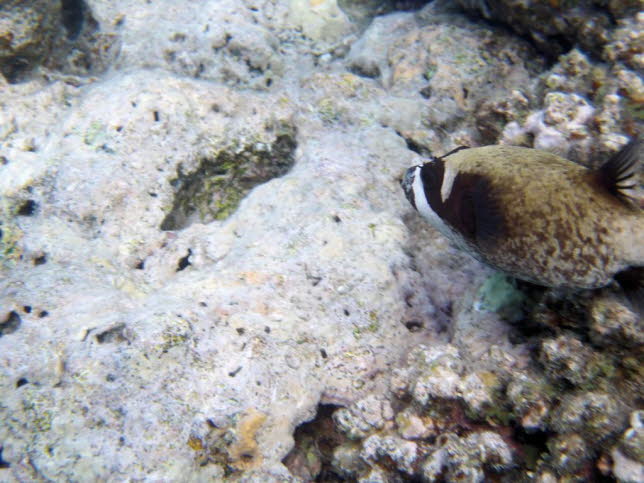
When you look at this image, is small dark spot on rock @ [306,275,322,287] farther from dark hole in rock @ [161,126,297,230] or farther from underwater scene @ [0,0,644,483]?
dark hole in rock @ [161,126,297,230]

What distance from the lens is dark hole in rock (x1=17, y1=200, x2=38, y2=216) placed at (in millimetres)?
2906

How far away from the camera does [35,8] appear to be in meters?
3.82

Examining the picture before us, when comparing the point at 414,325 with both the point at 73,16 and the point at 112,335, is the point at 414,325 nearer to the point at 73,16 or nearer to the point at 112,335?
the point at 112,335

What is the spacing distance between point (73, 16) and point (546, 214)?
4.79 meters

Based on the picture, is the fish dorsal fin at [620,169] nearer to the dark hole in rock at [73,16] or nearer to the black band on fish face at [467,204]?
the black band on fish face at [467,204]

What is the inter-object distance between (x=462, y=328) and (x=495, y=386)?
1.23 ft

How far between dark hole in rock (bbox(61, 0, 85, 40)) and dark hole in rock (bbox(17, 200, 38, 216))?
234 cm

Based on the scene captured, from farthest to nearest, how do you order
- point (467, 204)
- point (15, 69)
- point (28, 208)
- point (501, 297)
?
point (15, 69) → point (28, 208) → point (501, 297) → point (467, 204)

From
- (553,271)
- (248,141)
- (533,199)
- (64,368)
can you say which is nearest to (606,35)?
(533,199)

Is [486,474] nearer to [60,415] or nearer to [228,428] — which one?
[228,428]

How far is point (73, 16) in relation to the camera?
174 inches

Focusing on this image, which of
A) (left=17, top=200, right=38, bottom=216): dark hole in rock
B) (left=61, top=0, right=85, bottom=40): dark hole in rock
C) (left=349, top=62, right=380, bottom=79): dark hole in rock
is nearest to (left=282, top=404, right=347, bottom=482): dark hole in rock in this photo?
(left=17, top=200, right=38, bottom=216): dark hole in rock

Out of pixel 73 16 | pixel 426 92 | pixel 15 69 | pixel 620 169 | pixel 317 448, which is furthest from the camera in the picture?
pixel 73 16

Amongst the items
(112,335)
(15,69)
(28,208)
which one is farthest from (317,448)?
(15,69)
